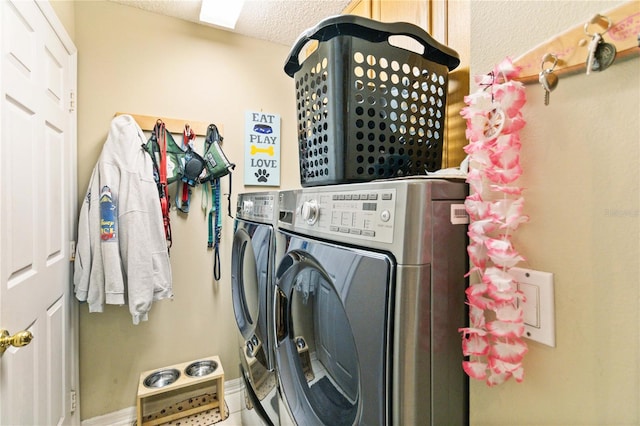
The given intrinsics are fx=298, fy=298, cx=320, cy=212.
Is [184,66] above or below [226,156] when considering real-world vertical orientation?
above

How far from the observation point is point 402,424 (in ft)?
1.70

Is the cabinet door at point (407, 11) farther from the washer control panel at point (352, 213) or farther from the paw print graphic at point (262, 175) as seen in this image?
the paw print graphic at point (262, 175)

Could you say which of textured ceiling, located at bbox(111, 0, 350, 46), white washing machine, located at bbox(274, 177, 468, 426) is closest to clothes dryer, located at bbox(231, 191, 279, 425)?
white washing machine, located at bbox(274, 177, 468, 426)

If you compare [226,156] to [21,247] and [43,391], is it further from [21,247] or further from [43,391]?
[43,391]

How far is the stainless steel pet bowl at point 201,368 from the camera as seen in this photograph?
6.39 feet

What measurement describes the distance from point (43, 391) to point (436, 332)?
1.69m

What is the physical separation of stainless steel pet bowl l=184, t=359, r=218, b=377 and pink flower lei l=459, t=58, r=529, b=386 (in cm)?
192

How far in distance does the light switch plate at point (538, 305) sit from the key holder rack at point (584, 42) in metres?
0.33

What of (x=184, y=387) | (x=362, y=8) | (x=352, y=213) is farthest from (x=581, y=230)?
(x=184, y=387)

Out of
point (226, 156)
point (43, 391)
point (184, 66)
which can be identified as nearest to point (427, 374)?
point (43, 391)

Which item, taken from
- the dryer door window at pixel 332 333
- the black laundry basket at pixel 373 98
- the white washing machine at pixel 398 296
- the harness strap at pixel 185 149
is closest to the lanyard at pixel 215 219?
the harness strap at pixel 185 149

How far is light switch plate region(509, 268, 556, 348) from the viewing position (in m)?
0.49

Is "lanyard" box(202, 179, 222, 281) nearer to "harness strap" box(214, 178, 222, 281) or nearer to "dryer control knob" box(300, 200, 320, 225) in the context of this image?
"harness strap" box(214, 178, 222, 281)

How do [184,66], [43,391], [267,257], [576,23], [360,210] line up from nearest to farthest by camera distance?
[576,23] → [360,210] → [267,257] → [43,391] → [184,66]
